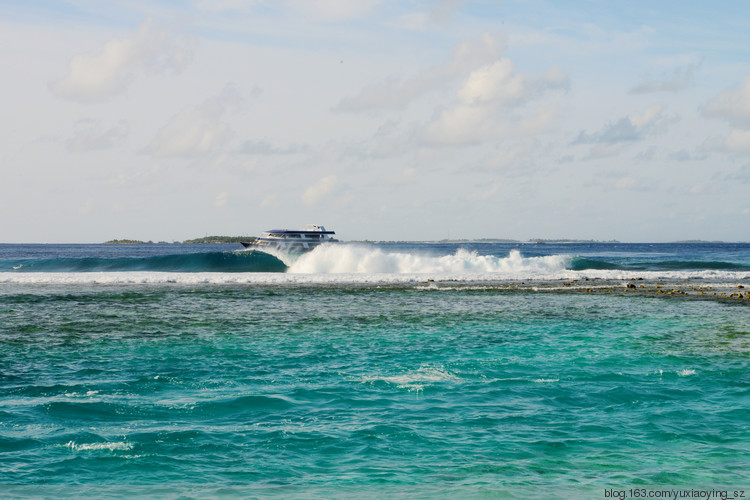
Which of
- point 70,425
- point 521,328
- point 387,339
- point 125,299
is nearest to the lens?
point 70,425

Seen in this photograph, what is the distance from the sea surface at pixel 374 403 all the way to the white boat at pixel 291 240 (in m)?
51.7

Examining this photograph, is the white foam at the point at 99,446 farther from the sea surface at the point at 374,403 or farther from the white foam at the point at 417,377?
the white foam at the point at 417,377

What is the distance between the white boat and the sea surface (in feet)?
170

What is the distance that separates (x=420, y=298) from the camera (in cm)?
3634

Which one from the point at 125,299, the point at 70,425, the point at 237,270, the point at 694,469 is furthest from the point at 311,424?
the point at 237,270

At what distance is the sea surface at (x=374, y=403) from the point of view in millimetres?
8641

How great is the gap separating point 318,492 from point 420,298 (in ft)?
93.1

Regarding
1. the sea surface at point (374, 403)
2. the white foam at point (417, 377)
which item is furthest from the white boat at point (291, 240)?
the white foam at point (417, 377)

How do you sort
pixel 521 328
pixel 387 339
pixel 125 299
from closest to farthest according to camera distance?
1. pixel 387 339
2. pixel 521 328
3. pixel 125 299

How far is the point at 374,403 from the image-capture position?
490 inches

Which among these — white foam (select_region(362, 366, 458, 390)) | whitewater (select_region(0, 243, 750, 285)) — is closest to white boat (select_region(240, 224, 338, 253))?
whitewater (select_region(0, 243, 750, 285))

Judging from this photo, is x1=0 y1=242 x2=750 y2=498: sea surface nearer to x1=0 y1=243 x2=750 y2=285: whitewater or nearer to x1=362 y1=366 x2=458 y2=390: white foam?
x1=362 y1=366 x2=458 y2=390: white foam

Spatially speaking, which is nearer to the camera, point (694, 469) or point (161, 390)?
point (694, 469)

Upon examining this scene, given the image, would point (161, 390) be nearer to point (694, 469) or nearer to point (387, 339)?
point (387, 339)
